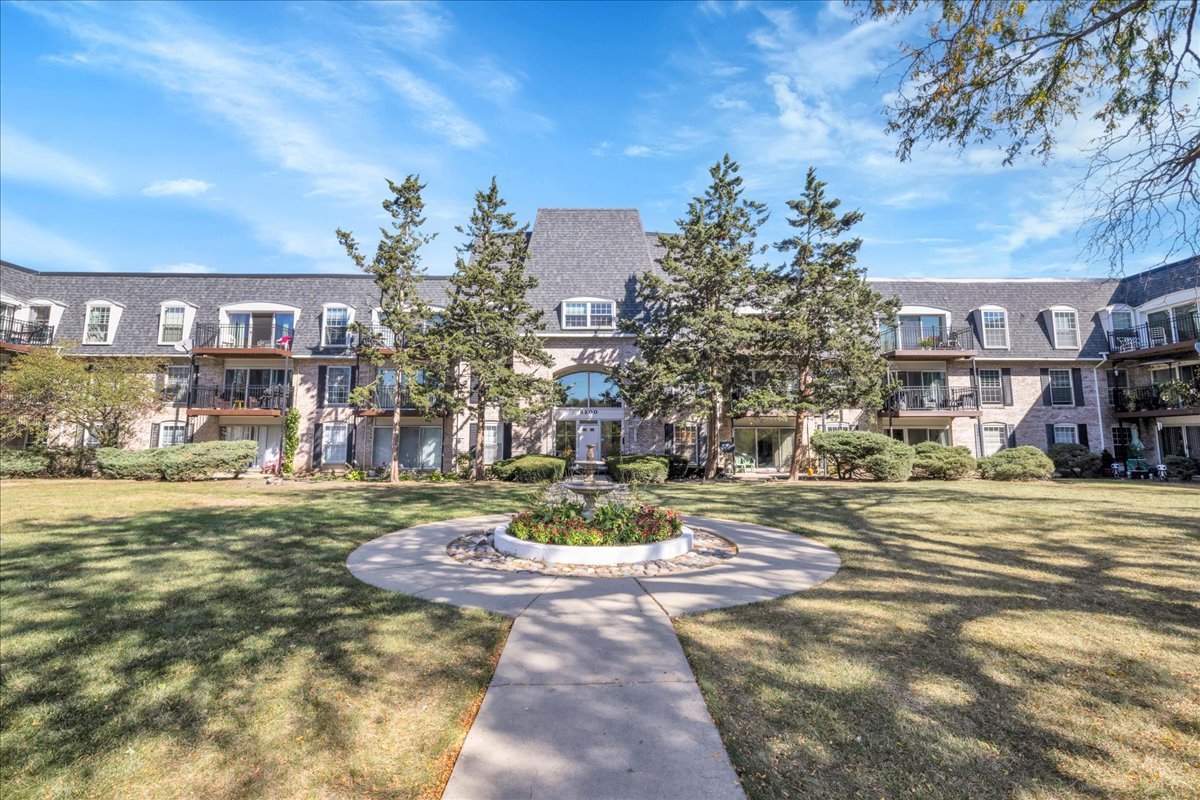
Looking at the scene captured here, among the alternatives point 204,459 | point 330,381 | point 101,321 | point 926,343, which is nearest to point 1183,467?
point 926,343

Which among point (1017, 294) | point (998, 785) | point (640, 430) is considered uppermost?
point (1017, 294)

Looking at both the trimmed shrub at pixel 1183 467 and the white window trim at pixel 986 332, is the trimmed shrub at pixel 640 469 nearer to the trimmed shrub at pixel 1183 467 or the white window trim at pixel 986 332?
the white window trim at pixel 986 332

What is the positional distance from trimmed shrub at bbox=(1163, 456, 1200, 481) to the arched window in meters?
22.9

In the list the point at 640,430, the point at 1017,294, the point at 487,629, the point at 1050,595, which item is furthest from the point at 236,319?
the point at 1017,294

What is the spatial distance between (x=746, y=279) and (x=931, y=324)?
12.7 m

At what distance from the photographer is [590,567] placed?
6926 mm

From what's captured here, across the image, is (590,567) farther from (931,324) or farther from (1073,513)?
(931,324)

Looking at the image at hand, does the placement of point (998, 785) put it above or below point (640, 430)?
below

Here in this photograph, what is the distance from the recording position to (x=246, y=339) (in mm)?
25500

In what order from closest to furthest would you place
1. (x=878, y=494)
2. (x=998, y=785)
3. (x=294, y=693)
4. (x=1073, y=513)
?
(x=998, y=785)
(x=294, y=693)
(x=1073, y=513)
(x=878, y=494)

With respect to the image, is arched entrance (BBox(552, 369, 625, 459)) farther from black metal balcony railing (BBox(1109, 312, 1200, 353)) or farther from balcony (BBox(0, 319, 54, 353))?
black metal balcony railing (BBox(1109, 312, 1200, 353))

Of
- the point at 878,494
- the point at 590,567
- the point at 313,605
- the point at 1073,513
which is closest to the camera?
the point at 313,605

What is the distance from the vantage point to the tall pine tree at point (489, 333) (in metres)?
20.4

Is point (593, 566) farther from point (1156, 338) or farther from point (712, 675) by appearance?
point (1156, 338)
